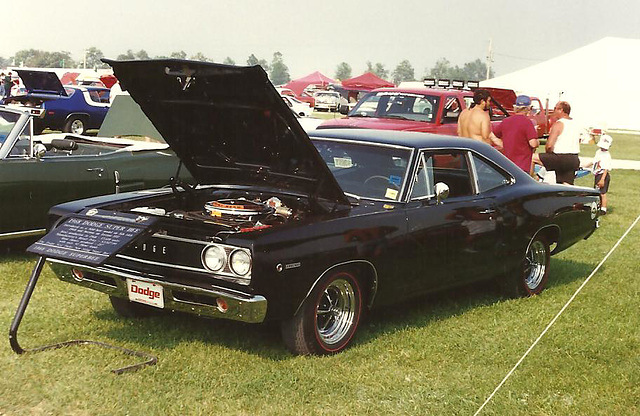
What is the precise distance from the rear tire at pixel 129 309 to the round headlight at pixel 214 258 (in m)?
1.28

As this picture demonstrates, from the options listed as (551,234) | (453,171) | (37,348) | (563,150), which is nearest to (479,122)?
(563,150)

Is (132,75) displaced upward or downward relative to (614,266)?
upward

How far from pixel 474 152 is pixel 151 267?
2.90m

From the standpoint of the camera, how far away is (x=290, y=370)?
207 inches

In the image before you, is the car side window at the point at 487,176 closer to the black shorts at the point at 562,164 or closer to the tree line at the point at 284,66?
the black shorts at the point at 562,164

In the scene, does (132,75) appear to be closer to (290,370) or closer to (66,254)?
(66,254)

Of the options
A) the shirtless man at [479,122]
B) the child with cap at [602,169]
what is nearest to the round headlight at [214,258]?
the shirtless man at [479,122]

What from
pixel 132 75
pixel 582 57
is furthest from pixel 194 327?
pixel 582 57

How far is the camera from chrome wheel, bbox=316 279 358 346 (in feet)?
18.4

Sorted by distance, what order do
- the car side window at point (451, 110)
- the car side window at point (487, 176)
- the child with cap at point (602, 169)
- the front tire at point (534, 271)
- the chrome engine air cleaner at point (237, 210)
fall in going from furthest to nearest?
the car side window at point (451, 110)
the child with cap at point (602, 169)
the front tire at point (534, 271)
the car side window at point (487, 176)
the chrome engine air cleaner at point (237, 210)

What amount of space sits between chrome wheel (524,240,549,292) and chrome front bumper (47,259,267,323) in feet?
11.0

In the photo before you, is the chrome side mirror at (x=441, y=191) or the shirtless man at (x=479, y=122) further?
the shirtless man at (x=479, y=122)

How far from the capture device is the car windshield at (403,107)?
14374 millimetres

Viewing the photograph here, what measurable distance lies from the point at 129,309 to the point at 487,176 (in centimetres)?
Result: 300
